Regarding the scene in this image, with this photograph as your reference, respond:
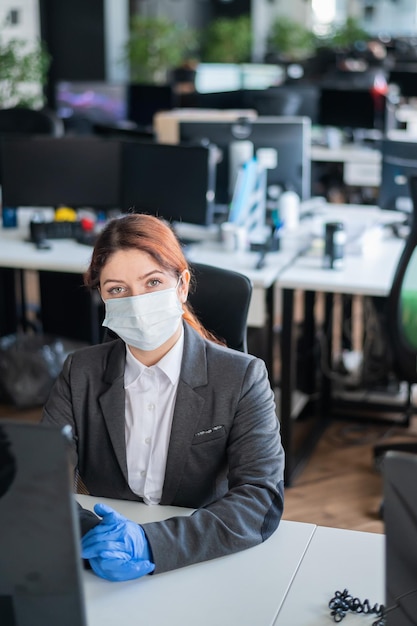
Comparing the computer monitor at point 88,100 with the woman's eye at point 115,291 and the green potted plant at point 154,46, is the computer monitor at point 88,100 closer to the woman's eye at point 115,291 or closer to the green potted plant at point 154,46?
the green potted plant at point 154,46

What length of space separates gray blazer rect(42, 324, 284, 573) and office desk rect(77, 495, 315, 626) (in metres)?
0.10

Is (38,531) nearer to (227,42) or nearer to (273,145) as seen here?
(273,145)

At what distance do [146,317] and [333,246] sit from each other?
1734mm

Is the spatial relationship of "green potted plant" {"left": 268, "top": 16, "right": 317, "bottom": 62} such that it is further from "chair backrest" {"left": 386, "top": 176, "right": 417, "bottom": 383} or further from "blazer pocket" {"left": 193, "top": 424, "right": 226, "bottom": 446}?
"blazer pocket" {"left": 193, "top": 424, "right": 226, "bottom": 446}

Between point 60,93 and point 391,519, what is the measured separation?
6530 millimetres

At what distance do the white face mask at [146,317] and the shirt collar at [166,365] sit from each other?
33 millimetres

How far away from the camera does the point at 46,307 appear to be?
467 cm

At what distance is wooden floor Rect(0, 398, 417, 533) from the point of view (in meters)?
3.13

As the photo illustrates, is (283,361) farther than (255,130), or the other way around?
(255,130)

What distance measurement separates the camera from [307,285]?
127 inches

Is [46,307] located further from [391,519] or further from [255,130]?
[391,519]

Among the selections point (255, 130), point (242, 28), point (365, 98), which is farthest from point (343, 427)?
point (242, 28)

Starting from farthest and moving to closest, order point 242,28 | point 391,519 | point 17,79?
point 242,28, point 17,79, point 391,519

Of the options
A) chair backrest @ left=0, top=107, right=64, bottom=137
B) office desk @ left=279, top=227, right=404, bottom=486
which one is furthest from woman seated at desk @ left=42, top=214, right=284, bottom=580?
chair backrest @ left=0, top=107, right=64, bottom=137
